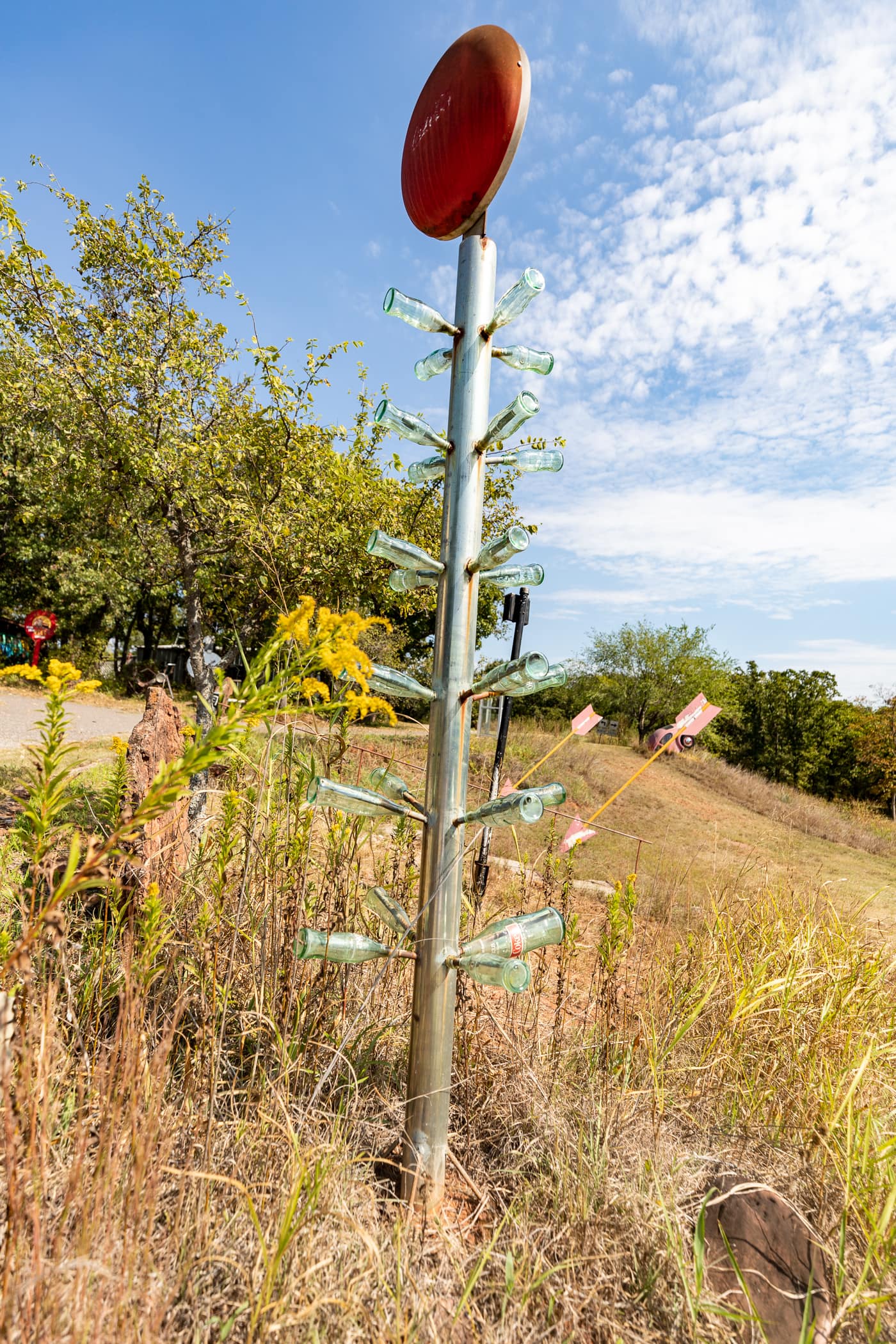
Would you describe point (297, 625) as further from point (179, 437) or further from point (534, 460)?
point (179, 437)

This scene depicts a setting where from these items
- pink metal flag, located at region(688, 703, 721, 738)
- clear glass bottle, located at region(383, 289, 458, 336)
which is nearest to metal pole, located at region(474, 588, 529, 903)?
pink metal flag, located at region(688, 703, 721, 738)

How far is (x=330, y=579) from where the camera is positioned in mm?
5508

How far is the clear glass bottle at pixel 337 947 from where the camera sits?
1.22 metres

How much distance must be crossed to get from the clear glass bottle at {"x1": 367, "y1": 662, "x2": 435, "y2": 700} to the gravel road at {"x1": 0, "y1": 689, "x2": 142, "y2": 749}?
23.9 feet

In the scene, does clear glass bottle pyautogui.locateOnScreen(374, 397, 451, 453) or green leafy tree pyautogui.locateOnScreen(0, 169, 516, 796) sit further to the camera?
green leafy tree pyautogui.locateOnScreen(0, 169, 516, 796)

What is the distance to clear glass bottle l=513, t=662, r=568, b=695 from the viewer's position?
1.29 meters

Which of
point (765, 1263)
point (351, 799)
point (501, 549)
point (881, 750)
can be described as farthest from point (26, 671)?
point (881, 750)

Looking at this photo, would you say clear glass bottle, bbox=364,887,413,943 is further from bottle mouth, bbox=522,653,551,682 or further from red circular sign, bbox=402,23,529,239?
red circular sign, bbox=402,23,529,239

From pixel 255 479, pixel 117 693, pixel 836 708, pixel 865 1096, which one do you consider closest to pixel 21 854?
pixel 865 1096

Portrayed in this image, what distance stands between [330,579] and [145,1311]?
4.95 meters

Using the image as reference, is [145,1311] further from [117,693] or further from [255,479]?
[117,693]

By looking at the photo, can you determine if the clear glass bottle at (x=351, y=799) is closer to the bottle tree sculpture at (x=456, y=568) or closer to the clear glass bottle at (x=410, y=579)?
the bottle tree sculpture at (x=456, y=568)

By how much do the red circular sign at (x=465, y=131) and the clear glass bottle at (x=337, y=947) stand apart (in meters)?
1.48

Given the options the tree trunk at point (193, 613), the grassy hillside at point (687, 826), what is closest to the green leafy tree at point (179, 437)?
the tree trunk at point (193, 613)
